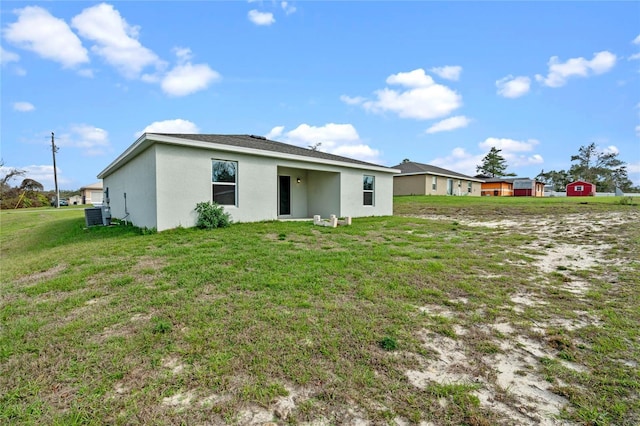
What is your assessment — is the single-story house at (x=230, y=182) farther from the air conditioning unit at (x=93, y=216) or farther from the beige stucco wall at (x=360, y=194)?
the air conditioning unit at (x=93, y=216)

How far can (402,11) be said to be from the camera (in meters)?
11.1

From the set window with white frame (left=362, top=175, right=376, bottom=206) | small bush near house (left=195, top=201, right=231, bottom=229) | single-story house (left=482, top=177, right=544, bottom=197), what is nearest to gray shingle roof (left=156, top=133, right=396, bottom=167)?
window with white frame (left=362, top=175, right=376, bottom=206)

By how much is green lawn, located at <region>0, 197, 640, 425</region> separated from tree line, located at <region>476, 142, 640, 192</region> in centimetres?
5107

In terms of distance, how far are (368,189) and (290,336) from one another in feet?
41.2

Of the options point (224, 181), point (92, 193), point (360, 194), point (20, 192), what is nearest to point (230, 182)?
point (224, 181)

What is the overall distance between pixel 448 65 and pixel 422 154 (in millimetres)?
25895

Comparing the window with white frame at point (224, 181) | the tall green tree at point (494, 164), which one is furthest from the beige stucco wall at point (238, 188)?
the tall green tree at point (494, 164)

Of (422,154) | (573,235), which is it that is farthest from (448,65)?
(422,154)

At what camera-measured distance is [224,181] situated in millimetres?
9859

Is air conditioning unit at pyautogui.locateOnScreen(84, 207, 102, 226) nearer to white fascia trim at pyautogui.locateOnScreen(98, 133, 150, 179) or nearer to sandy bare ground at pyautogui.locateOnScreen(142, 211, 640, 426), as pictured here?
white fascia trim at pyautogui.locateOnScreen(98, 133, 150, 179)

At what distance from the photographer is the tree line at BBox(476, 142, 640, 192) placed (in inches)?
1970

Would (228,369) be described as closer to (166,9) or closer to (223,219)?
(223,219)

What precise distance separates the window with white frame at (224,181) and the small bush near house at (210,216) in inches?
19.9

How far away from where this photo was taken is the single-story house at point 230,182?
8.56 metres
